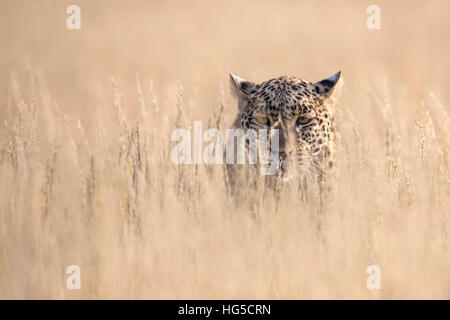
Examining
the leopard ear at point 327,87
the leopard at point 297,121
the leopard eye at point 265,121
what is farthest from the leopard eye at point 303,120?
the leopard ear at point 327,87

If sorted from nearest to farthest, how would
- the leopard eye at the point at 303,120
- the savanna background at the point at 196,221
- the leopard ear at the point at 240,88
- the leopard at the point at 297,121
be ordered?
the savanna background at the point at 196,221 < the leopard at the point at 297,121 < the leopard eye at the point at 303,120 < the leopard ear at the point at 240,88

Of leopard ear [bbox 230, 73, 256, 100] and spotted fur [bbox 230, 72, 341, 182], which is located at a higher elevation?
leopard ear [bbox 230, 73, 256, 100]

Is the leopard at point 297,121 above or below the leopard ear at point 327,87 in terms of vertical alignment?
below

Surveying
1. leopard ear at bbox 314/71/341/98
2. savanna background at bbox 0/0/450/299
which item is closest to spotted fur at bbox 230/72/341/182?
leopard ear at bbox 314/71/341/98

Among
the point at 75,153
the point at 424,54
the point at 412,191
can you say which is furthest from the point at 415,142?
the point at 424,54

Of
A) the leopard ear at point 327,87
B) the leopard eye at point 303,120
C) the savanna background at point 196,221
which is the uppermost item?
the leopard ear at point 327,87

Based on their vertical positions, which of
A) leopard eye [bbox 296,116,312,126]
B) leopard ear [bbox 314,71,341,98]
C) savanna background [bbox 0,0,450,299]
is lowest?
savanna background [bbox 0,0,450,299]

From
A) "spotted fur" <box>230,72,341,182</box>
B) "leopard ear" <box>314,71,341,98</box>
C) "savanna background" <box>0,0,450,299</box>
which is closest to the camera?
"savanna background" <box>0,0,450,299</box>

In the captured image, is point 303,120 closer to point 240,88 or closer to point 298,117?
point 298,117

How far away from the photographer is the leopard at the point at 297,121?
7402 mm

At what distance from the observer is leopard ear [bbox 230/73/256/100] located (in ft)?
26.8

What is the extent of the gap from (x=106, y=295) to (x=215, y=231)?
46.5 inches

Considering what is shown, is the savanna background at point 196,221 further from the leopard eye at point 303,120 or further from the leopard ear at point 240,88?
the leopard eye at point 303,120

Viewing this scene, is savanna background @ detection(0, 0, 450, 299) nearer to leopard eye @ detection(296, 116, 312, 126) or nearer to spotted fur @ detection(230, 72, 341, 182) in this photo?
spotted fur @ detection(230, 72, 341, 182)
